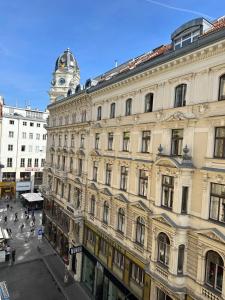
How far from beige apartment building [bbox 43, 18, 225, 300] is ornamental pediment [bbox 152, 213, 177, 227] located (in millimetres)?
70

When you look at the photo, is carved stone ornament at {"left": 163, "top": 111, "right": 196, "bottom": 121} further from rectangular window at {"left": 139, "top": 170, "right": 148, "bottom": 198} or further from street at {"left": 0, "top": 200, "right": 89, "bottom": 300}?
street at {"left": 0, "top": 200, "right": 89, "bottom": 300}

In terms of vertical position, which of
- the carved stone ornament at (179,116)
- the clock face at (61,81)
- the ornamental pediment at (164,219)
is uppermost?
the clock face at (61,81)

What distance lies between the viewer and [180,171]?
576 inches

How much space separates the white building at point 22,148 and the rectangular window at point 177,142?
53.0 metres

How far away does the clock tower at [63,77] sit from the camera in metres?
41.0

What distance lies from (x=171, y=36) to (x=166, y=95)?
5.04 metres

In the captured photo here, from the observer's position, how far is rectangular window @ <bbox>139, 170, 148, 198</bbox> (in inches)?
723

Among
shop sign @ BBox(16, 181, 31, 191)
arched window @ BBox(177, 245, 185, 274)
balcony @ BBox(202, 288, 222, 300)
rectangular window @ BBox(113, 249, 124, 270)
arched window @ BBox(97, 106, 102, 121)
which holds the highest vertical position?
arched window @ BBox(97, 106, 102, 121)

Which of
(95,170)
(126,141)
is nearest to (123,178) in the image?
(126,141)

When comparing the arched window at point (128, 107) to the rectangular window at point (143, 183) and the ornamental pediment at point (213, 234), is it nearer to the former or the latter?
the rectangular window at point (143, 183)

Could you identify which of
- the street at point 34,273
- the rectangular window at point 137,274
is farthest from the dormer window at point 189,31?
the street at point 34,273

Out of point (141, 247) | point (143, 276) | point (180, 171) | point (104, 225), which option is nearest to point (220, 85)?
point (180, 171)

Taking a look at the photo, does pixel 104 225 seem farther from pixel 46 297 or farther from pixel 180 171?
pixel 180 171

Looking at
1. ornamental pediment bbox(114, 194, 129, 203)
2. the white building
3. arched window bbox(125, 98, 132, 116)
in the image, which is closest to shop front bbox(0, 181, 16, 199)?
the white building
